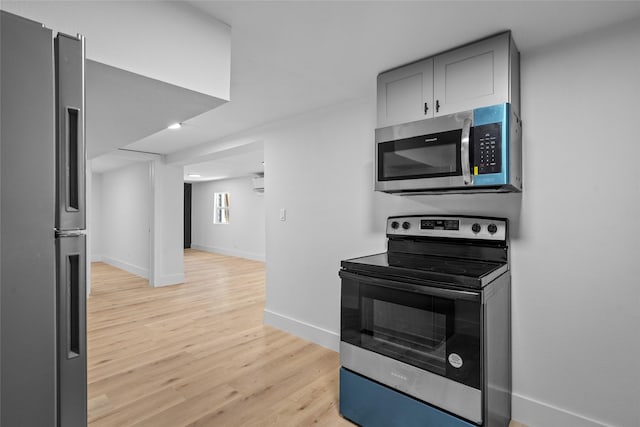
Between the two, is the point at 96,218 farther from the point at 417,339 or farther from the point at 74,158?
the point at 417,339

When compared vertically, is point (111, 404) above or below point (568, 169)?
below

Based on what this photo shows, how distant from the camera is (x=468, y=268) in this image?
66.4 inches

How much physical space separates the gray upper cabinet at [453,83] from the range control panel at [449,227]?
65 cm

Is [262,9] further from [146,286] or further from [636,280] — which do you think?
[146,286]

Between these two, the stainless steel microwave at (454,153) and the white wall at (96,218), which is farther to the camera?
the white wall at (96,218)

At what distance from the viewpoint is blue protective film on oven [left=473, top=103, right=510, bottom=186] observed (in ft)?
5.27

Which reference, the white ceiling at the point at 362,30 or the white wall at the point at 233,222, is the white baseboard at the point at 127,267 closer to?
the white wall at the point at 233,222

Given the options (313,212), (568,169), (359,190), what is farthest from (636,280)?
(313,212)

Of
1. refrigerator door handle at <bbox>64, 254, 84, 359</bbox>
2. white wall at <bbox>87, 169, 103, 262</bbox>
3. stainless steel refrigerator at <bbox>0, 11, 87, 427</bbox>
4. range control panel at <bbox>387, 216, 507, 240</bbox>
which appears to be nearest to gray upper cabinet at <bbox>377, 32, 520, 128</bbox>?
range control panel at <bbox>387, 216, 507, 240</bbox>

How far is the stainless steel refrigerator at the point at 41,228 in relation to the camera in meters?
0.78

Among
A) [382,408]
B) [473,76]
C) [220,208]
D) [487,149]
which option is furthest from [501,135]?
[220,208]

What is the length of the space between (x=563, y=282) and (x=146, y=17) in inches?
95.4

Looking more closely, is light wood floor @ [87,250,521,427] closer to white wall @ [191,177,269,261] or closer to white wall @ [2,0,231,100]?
white wall @ [2,0,231,100]

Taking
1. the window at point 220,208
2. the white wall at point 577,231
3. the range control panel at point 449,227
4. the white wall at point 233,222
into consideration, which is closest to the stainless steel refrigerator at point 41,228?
the range control panel at point 449,227
